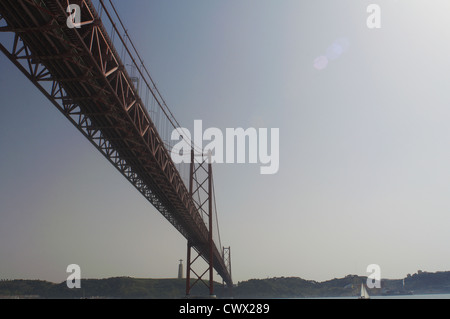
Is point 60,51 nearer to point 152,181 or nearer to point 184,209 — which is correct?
point 152,181

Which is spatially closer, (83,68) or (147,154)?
(83,68)

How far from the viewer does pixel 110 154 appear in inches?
869

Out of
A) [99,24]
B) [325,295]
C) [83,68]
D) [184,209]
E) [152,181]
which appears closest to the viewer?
[99,24]

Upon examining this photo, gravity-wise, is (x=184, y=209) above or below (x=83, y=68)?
below

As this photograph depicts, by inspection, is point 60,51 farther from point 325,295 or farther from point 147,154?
point 325,295

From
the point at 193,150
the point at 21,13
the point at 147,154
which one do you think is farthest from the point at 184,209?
the point at 21,13

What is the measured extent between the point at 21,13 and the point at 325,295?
196m

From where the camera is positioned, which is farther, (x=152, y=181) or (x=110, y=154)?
(x=152, y=181)

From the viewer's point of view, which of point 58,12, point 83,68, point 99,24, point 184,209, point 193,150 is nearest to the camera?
point 58,12
